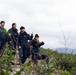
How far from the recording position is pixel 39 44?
43.6 ft

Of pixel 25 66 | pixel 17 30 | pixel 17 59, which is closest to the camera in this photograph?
pixel 17 59

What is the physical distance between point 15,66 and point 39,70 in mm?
335

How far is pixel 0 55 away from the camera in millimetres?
4941

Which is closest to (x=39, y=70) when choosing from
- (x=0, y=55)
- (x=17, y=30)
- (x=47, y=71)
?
(x=47, y=71)

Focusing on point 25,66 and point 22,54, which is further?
point 22,54

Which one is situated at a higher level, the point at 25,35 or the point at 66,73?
the point at 25,35

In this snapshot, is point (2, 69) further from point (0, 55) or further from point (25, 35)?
point (25, 35)

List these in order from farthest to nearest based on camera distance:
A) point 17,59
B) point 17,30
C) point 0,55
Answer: point 17,30 < point 0,55 < point 17,59

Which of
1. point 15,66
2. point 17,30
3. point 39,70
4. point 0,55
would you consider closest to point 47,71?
point 39,70

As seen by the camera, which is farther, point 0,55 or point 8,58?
point 0,55

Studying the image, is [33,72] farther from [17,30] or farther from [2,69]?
[17,30]

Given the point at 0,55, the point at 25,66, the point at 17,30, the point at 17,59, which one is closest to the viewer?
the point at 17,59

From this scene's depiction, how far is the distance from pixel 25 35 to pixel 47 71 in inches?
336

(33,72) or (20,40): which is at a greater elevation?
(20,40)
